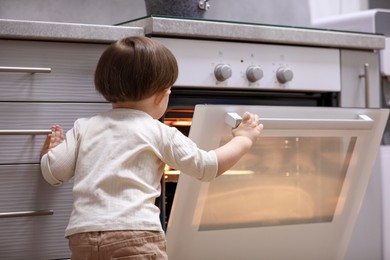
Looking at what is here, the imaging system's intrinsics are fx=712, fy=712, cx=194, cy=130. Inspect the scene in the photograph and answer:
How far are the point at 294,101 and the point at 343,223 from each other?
0.38 m

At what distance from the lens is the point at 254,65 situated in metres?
1.87

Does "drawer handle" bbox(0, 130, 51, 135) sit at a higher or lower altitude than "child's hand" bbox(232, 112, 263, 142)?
higher

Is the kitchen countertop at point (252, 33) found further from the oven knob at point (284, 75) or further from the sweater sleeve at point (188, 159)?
the sweater sleeve at point (188, 159)

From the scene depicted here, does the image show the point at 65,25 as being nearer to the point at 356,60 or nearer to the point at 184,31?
the point at 184,31

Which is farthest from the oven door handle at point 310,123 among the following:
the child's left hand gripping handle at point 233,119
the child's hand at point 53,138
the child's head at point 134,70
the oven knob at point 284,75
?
the child's hand at point 53,138

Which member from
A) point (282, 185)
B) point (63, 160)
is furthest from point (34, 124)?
point (282, 185)

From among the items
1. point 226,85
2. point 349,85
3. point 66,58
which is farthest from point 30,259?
point 349,85

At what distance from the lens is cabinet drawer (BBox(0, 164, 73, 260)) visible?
1.62 m

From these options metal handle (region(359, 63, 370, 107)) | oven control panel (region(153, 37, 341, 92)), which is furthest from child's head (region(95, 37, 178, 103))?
metal handle (region(359, 63, 370, 107))

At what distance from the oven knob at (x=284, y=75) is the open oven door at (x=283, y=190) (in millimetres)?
129

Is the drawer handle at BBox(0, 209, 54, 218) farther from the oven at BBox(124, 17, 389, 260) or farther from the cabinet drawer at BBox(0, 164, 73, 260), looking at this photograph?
the oven at BBox(124, 17, 389, 260)

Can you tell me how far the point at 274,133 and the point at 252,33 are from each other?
27cm

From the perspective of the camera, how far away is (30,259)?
164 cm

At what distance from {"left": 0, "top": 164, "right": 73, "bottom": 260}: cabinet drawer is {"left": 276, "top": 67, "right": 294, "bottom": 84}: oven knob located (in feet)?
2.06
